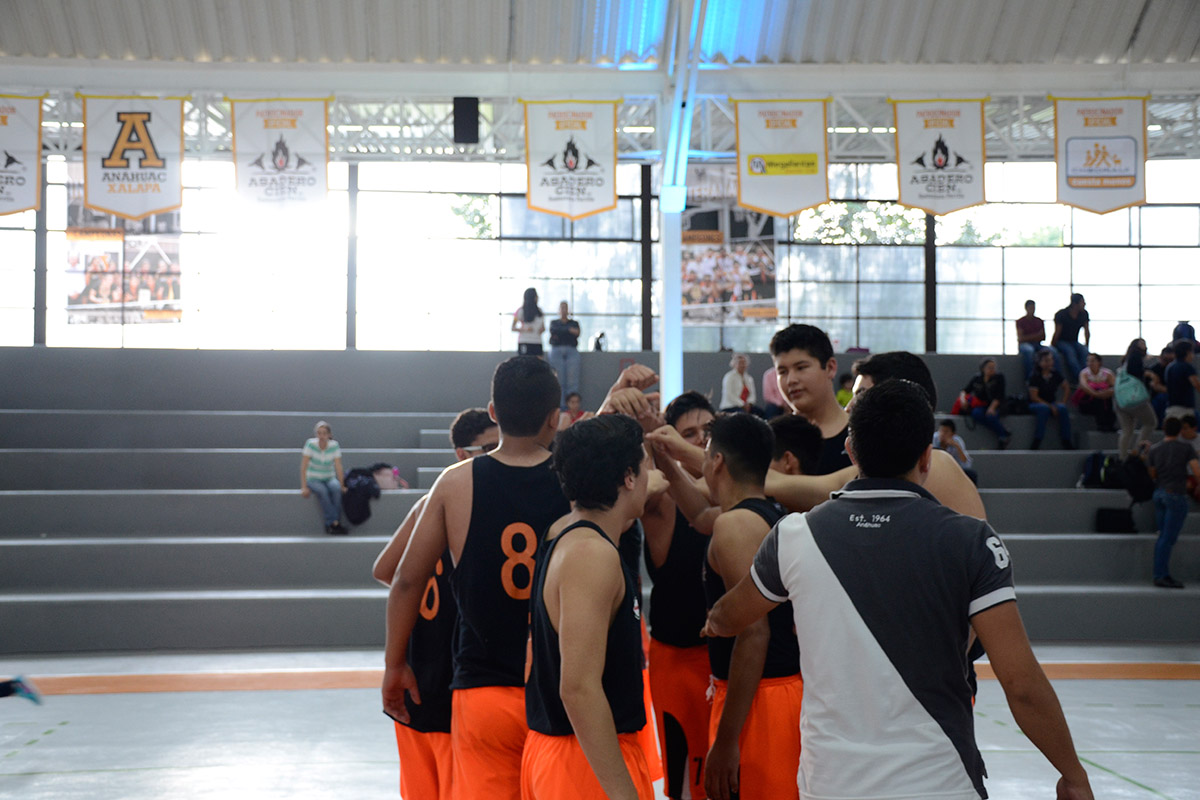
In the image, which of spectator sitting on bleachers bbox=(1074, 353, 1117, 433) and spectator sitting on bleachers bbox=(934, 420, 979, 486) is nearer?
spectator sitting on bleachers bbox=(934, 420, 979, 486)

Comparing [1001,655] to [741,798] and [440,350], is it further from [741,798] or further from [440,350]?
[440,350]

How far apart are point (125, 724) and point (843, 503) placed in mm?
5290

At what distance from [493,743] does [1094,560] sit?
878 centimetres

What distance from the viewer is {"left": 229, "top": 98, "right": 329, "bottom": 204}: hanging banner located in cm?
1127

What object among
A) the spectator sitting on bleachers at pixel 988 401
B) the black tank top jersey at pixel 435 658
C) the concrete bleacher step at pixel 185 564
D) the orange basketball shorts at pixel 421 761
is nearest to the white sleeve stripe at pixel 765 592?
the black tank top jersey at pixel 435 658

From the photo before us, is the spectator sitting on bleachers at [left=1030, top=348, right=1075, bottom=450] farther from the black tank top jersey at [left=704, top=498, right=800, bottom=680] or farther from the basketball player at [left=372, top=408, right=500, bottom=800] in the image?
the basketball player at [left=372, top=408, right=500, bottom=800]

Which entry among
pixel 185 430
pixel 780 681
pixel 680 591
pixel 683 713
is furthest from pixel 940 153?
pixel 780 681

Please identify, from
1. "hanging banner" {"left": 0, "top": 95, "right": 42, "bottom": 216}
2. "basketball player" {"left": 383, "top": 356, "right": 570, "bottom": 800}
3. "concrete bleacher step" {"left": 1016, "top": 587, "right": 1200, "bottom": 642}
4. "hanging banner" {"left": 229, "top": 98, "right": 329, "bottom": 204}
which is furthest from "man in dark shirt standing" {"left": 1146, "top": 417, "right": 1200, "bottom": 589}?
"hanging banner" {"left": 0, "top": 95, "right": 42, "bottom": 216}

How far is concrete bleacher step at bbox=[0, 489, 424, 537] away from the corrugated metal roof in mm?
5556

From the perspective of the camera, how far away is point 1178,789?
463 centimetres

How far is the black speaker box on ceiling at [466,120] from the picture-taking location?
1221 centimetres

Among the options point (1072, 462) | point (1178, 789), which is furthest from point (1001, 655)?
point (1072, 462)

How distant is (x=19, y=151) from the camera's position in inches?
437

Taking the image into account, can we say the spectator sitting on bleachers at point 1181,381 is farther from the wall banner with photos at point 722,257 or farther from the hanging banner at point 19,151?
the hanging banner at point 19,151
